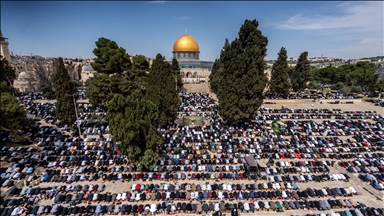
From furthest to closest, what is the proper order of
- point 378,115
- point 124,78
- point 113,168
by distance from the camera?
point 378,115 → point 124,78 → point 113,168

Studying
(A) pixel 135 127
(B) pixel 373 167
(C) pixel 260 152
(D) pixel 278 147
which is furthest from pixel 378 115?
(A) pixel 135 127

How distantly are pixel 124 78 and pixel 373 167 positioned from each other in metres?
29.0

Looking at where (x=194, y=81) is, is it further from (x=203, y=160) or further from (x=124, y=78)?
(x=203, y=160)

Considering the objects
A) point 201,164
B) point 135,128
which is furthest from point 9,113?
point 201,164

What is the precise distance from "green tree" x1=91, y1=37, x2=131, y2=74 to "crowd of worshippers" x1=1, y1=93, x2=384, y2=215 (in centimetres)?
798

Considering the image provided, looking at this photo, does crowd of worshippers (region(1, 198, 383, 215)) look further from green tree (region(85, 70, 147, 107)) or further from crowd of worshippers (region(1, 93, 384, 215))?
green tree (region(85, 70, 147, 107))

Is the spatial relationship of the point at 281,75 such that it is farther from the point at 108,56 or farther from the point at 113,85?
the point at 108,56

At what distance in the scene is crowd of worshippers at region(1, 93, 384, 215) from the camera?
1504 centimetres

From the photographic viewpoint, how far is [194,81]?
6384 centimetres

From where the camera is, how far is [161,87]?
84.7 ft

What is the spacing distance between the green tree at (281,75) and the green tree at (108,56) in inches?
1148

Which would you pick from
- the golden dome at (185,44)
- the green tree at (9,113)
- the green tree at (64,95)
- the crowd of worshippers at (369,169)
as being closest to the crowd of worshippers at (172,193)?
Result: the crowd of worshippers at (369,169)

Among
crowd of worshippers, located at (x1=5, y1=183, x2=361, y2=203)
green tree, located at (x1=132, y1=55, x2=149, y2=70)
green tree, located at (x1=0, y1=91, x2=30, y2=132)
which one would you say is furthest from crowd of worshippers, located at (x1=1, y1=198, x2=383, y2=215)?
green tree, located at (x1=132, y1=55, x2=149, y2=70)

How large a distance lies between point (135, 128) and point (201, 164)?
23.4 feet
